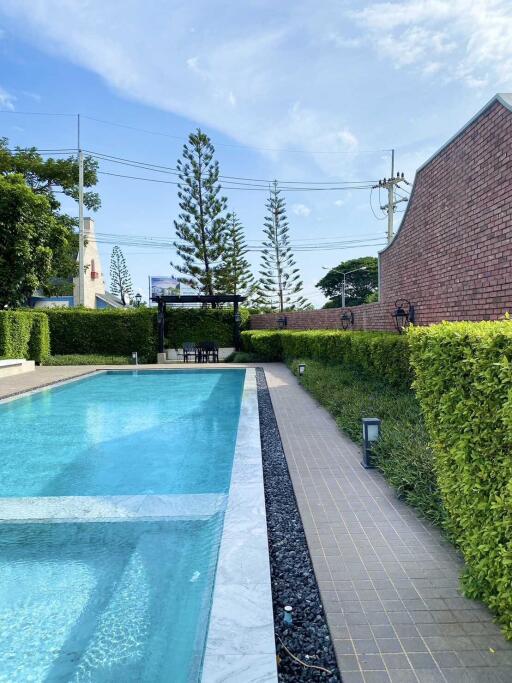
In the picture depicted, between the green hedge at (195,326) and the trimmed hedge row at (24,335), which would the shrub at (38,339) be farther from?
the green hedge at (195,326)

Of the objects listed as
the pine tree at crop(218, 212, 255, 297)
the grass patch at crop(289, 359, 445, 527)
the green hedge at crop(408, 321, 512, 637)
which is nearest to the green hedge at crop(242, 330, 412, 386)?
the grass patch at crop(289, 359, 445, 527)

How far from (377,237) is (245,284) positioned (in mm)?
11813

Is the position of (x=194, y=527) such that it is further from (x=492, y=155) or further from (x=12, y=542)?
(x=492, y=155)

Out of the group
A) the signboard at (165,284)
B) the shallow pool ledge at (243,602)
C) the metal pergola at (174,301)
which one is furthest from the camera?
the signboard at (165,284)

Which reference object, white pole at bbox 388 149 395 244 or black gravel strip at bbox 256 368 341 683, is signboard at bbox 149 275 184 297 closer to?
white pole at bbox 388 149 395 244

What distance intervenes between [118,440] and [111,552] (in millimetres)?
3034

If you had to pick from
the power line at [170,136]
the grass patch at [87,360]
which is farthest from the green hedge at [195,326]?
the power line at [170,136]

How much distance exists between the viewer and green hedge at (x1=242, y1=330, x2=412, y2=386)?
542 cm

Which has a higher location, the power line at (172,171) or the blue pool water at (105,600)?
the power line at (172,171)

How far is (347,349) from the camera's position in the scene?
803cm

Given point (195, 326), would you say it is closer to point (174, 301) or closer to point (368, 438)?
point (174, 301)

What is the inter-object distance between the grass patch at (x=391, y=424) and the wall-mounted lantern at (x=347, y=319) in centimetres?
259

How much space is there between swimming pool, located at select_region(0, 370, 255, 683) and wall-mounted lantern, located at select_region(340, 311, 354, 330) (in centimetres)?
580

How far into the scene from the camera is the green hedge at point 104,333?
611 inches
